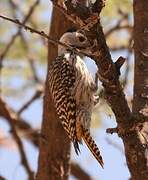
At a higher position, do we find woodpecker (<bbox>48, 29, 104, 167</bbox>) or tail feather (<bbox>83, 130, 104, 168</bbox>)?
woodpecker (<bbox>48, 29, 104, 167</bbox>)

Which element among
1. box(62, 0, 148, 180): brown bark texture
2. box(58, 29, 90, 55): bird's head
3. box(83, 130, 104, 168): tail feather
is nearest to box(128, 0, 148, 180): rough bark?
box(62, 0, 148, 180): brown bark texture

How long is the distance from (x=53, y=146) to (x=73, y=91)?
0.87 meters

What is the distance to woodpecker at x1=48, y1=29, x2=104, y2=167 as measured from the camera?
5.24 meters

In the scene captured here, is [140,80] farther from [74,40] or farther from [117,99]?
[74,40]

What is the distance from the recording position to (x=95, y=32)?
2.79 m

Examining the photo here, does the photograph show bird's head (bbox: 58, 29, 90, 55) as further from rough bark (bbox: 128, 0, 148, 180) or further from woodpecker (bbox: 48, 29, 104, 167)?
rough bark (bbox: 128, 0, 148, 180)

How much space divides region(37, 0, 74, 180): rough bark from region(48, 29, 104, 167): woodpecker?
10 centimetres

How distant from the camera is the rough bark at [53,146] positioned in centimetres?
478

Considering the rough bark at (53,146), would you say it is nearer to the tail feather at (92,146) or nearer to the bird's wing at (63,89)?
the bird's wing at (63,89)

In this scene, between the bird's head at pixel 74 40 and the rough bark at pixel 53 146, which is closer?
the rough bark at pixel 53 146

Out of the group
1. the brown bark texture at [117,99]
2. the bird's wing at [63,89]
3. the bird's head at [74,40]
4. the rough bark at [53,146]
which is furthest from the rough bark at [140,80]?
the bird's head at [74,40]

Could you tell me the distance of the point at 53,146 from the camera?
15.9 feet

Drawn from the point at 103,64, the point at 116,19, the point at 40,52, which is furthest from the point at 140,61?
the point at 40,52

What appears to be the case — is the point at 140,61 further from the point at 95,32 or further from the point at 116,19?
the point at 116,19
